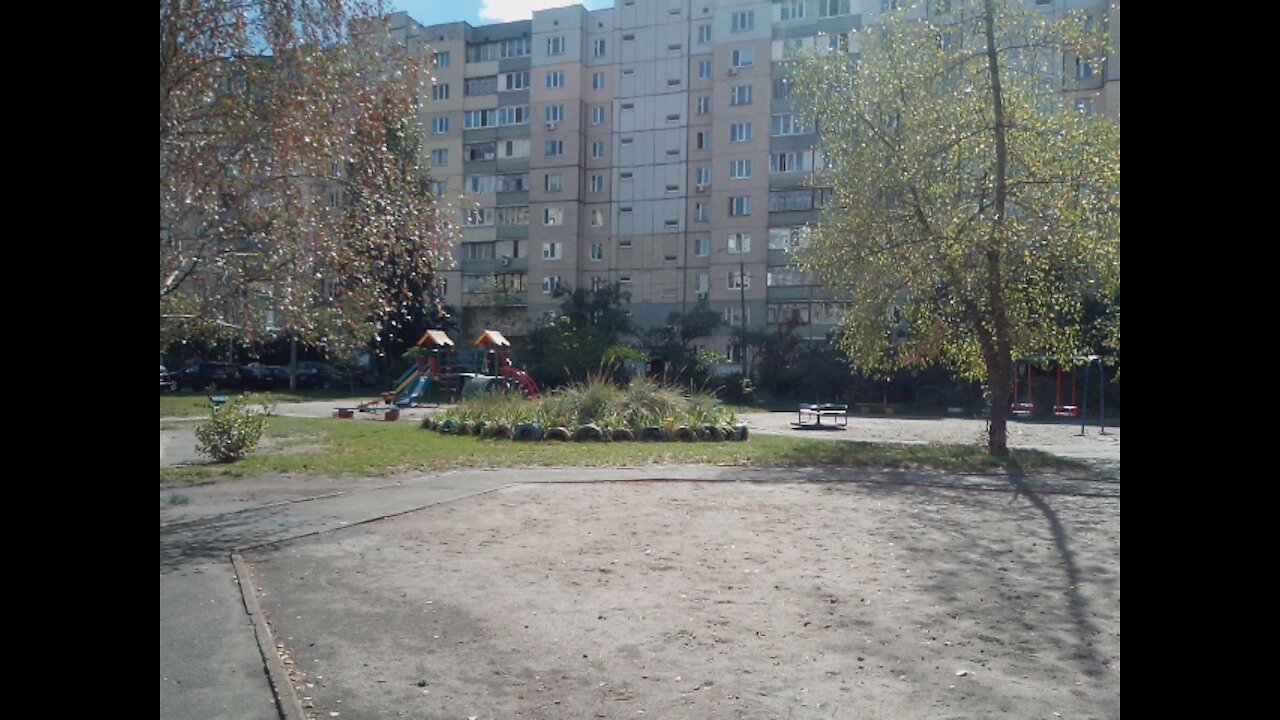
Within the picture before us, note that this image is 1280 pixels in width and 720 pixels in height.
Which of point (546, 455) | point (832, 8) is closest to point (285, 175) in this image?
point (546, 455)

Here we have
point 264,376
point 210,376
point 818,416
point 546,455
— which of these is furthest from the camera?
point 264,376

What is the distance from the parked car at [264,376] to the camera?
52844 mm

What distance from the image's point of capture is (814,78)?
776 inches

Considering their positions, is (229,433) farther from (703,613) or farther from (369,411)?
(369,411)

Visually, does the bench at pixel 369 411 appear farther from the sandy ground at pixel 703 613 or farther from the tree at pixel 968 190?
the sandy ground at pixel 703 613

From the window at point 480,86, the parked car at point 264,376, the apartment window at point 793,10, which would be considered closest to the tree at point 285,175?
the parked car at point 264,376

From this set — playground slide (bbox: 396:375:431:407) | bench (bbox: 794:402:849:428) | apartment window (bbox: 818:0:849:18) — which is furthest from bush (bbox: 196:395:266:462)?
apartment window (bbox: 818:0:849:18)

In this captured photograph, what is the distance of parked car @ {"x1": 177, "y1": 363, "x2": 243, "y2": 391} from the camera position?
5066 centimetres

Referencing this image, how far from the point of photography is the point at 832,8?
2156 inches

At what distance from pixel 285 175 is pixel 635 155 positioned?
51805 mm

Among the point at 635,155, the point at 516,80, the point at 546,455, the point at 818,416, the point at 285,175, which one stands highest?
the point at 516,80
